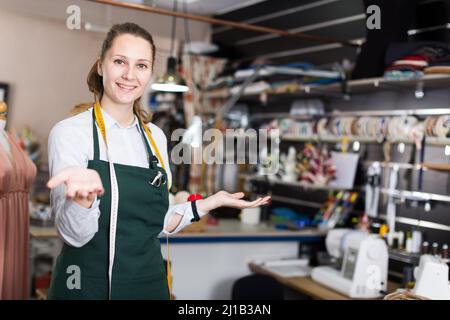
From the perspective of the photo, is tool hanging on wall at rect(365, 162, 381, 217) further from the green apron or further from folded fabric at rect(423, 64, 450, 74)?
the green apron

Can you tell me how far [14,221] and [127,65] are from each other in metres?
0.72

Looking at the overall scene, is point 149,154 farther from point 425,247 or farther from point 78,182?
point 425,247

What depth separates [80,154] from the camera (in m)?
1.25

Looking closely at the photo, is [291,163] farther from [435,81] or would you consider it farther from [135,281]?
[135,281]

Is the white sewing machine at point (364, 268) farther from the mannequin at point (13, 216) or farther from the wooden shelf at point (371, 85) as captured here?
the mannequin at point (13, 216)

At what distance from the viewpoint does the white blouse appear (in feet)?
3.84

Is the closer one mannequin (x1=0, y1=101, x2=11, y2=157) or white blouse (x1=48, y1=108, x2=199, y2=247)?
white blouse (x1=48, y1=108, x2=199, y2=247)

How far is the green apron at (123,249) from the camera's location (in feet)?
4.25

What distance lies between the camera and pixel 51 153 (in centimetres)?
124

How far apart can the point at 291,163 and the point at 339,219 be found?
0.69 m

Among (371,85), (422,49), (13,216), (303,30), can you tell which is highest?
(303,30)

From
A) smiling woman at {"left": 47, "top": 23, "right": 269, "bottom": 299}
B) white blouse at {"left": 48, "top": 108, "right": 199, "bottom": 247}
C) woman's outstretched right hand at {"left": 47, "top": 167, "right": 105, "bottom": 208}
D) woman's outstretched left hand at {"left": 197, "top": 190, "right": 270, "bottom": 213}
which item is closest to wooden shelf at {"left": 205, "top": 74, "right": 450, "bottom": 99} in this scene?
woman's outstretched left hand at {"left": 197, "top": 190, "right": 270, "bottom": 213}

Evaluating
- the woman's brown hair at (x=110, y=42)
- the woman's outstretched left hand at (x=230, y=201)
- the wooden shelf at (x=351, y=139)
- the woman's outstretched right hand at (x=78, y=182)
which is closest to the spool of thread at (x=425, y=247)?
the wooden shelf at (x=351, y=139)

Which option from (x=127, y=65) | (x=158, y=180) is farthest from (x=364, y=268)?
(x=127, y=65)
